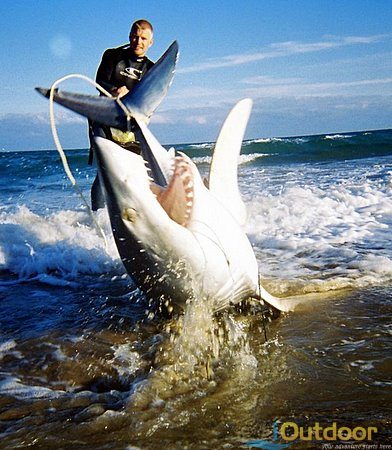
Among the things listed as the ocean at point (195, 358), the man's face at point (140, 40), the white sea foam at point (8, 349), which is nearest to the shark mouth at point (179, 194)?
the ocean at point (195, 358)

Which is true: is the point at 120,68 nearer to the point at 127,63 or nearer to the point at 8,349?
the point at 127,63

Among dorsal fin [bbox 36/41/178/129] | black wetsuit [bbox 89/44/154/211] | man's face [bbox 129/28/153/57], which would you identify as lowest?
dorsal fin [bbox 36/41/178/129]

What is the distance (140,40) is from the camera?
16.0 feet

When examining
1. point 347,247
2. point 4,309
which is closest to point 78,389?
point 4,309

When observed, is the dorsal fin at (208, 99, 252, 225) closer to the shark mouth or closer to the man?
the shark mouth

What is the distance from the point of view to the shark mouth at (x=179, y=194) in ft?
9.16

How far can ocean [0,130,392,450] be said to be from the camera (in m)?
2.34

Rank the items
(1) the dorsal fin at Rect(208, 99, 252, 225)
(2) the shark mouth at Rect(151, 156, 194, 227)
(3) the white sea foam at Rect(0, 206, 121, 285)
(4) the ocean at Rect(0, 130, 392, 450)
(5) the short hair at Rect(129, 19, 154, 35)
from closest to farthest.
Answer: (4) the ocean at Rect(0, 130, 392, 450), (2) the shark mouth at Rect(151, 156, 194, 227), (1) the dorsal fin at Rect(208, 99, 252, 225), (5) the short hair at Rect(129, 19, 154, 35), (3) the white sea foam at Rect(0, 206, 121, 285)

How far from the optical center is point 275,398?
101 inches

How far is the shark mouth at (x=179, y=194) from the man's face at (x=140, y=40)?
2515 mm

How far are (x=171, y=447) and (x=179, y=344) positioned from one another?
116 cm

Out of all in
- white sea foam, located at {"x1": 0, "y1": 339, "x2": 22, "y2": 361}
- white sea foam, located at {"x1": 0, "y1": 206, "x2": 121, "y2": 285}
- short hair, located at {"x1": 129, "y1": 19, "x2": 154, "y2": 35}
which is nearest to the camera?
white sea foam, located at {"x1": 0, "y1": 339, "x2": 22, "y2": 361}

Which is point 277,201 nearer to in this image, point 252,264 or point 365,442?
point 252,264

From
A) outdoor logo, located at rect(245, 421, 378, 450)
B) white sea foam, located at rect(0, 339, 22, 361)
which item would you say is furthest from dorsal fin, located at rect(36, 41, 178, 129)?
white sea foam, located at rect(0, 339, 22, 361)
